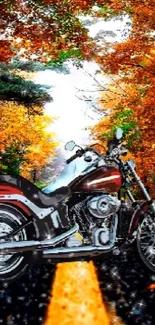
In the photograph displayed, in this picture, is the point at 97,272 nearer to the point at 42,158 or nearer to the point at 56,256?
the point at 56,256

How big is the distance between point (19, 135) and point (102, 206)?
112 feet

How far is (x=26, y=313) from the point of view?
3893 millimetres

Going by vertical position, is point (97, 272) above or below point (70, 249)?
below

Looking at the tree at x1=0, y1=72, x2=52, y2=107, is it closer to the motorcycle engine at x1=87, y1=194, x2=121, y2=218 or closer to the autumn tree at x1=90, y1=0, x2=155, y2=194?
the autumn tree at x1=90, y1=0, x2=155, y2=194

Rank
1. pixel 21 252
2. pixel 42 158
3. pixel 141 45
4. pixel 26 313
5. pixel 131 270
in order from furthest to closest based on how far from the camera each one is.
Result: pixel 42 158 < pixel 141 45 < pixel 131 270 < pixel 21 252 < pixel 26 313

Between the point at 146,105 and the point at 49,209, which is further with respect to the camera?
the point at 146,105

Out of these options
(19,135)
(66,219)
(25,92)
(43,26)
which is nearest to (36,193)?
(66,219)

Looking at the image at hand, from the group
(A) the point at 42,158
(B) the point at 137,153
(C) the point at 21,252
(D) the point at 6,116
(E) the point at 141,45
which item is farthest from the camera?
(A) the point at 42,158

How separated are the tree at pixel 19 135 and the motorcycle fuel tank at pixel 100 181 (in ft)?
Result: 85.9

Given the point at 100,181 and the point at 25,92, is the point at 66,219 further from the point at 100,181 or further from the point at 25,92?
the point at 25,92

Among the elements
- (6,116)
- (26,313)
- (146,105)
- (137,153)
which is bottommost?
(26,313)

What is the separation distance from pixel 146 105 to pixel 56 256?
11.8 meters

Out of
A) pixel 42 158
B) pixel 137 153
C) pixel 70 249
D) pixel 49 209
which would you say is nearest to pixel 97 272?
pixel 70 249

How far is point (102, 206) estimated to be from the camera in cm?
537
